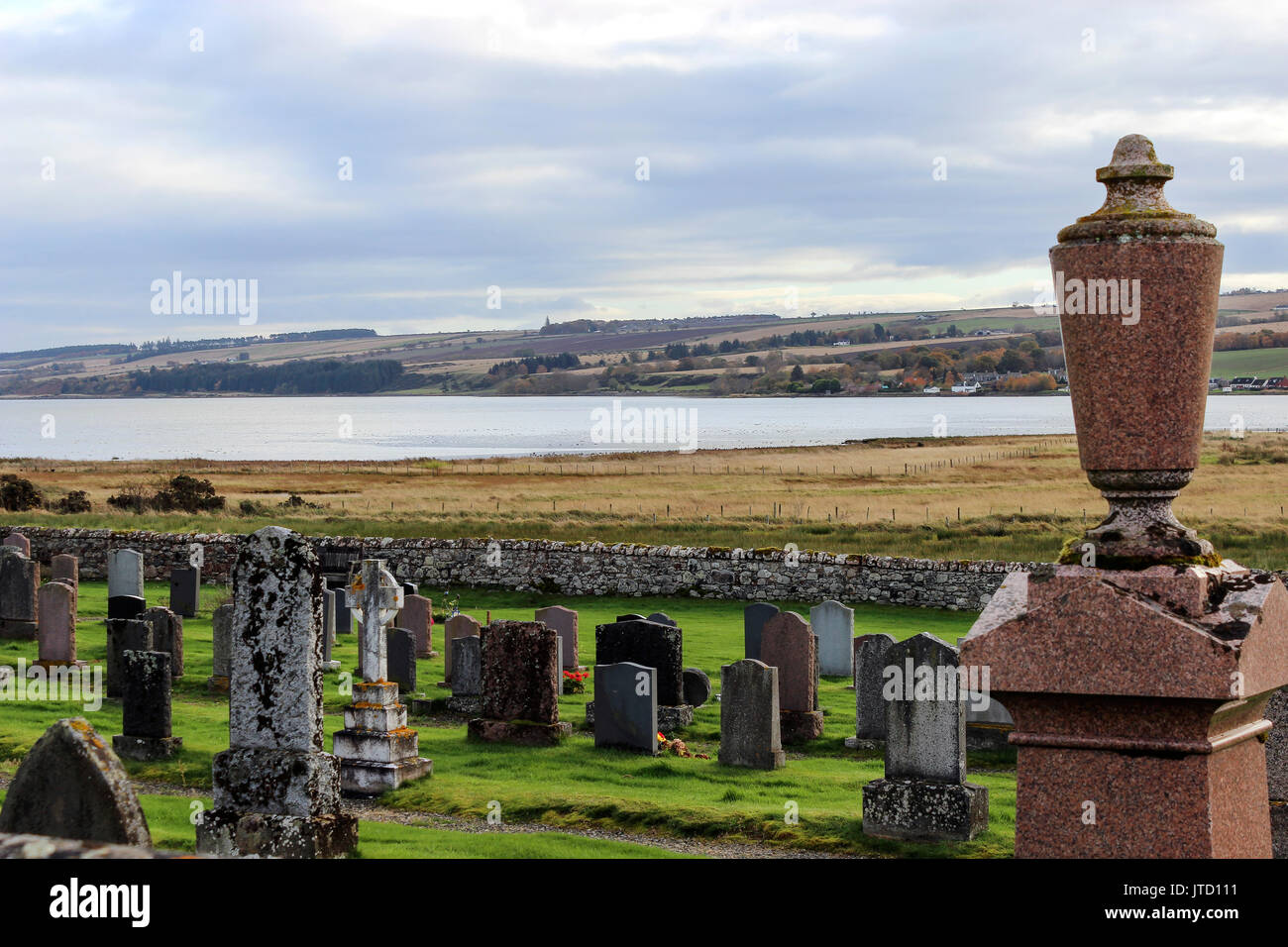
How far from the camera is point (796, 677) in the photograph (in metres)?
13.2

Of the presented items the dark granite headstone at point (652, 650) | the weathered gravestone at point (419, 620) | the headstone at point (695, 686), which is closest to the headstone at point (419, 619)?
the weathered gravestone at point (419, 620)

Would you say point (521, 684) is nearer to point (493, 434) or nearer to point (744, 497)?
point (744, 497)

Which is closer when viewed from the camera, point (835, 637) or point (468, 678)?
point (468, 678)

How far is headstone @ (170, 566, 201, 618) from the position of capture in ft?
70.8

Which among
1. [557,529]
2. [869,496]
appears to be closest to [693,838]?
[557,529]

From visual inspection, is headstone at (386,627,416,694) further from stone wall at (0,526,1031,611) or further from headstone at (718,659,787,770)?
stone wall at (0,526,1031,611)

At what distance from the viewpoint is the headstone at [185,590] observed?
21594mm

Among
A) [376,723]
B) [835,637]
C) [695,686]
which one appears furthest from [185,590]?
[376,723]

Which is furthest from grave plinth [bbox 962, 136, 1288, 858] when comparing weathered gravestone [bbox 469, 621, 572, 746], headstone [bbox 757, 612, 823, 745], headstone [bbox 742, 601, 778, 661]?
headstone [bbox 742, 601, 778, 661]

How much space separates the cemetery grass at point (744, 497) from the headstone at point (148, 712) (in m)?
16.3

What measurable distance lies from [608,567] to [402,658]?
31.3 feet

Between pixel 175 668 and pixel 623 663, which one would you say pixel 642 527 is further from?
pixel 623 663

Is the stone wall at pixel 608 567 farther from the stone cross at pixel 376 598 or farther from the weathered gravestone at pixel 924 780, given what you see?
the weathered gravestone at pixel 924 780
